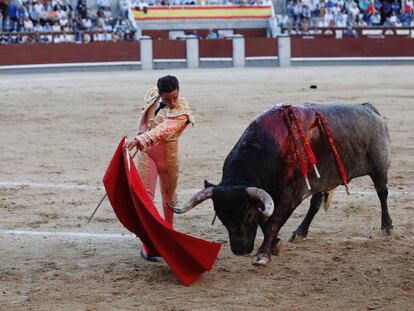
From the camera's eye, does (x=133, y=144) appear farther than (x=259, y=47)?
No

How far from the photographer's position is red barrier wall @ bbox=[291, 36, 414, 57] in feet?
87.0

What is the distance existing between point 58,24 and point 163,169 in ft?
71.5

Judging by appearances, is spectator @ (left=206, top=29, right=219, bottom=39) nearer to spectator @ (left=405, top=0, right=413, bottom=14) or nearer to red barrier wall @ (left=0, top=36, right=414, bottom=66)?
red barrier wall @ (left=0, top=36, right=414, bottom=66)

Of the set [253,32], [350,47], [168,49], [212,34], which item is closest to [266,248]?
[168,49]

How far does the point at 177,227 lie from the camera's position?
6512 millimetres

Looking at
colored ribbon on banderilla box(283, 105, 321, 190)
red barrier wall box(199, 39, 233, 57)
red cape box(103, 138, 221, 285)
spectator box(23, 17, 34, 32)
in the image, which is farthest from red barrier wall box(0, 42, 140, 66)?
colored ribbon on banderilla box(283, 105, 321, 190)

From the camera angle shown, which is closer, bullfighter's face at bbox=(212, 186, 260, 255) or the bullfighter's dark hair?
bullfighter's face at bbox=(212, 186, 260, 255)

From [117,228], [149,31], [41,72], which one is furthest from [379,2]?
[117,228]

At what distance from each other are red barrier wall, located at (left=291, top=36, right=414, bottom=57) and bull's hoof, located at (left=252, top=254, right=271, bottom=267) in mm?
21623

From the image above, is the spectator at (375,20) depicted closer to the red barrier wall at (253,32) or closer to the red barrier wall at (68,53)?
the red barrier wall at (253,32)

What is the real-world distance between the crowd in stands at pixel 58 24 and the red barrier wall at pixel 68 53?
535 mm

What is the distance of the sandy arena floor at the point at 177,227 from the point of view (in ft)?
15.7

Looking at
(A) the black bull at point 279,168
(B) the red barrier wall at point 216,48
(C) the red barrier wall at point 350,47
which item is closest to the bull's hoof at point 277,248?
(A) the black bull at point 279,168

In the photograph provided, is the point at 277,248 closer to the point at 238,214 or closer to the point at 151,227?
the point at 238,214
